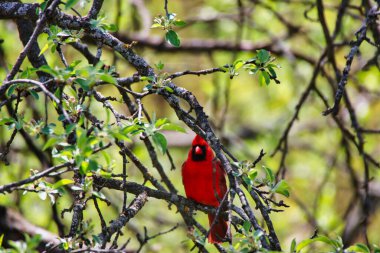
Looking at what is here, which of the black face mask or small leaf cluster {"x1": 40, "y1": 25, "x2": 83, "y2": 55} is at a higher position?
the black face mask

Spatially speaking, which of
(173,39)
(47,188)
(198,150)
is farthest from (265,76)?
(198,150)

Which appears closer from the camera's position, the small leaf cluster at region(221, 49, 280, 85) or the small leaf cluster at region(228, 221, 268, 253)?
the small leaf cluster at region(228, 221, 268, 253)

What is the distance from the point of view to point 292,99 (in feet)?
24.3

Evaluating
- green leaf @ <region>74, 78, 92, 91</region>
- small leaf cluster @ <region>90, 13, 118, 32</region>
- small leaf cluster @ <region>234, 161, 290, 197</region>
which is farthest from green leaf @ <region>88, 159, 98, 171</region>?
small leaf cluster @ <region>90, 13, 118, 32</region>

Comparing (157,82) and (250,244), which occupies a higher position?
(157,82)

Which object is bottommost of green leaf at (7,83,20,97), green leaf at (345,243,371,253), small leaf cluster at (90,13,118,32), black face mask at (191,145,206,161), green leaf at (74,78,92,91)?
green leaf at (7,83,20,97)

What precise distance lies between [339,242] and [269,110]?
628 centimetres

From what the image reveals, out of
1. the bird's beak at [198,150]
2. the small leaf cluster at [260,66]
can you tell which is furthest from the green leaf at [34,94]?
the bird's beak at [198,150]

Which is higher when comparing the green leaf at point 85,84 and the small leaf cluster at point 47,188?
the green leaf at point 85,84

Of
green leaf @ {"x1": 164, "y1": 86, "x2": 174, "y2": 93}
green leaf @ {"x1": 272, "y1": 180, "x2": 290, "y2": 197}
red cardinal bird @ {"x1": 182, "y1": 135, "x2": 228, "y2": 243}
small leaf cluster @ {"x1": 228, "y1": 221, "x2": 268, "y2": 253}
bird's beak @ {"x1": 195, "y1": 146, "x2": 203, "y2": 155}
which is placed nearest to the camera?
small leaf cluster @ {"x1": 228, "y1": 221, "x2": 268, "y2": 253}

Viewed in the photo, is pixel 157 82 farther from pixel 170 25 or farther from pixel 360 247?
pixel 360 247

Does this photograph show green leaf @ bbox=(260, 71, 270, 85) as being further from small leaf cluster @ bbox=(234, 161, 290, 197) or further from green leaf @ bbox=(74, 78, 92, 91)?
green leaf @ bbox=(74, 78, 92, 91)

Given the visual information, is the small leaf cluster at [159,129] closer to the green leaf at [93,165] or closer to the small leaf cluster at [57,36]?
the green leaf at [93,165]

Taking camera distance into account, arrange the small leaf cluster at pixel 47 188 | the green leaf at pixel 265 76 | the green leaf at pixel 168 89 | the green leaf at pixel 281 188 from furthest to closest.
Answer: the green leaf at pixel 265 76, the green leaf at pixel 168 89, the green leaf at pixel 281 188, the small leaf cluster at pixel 47 188
